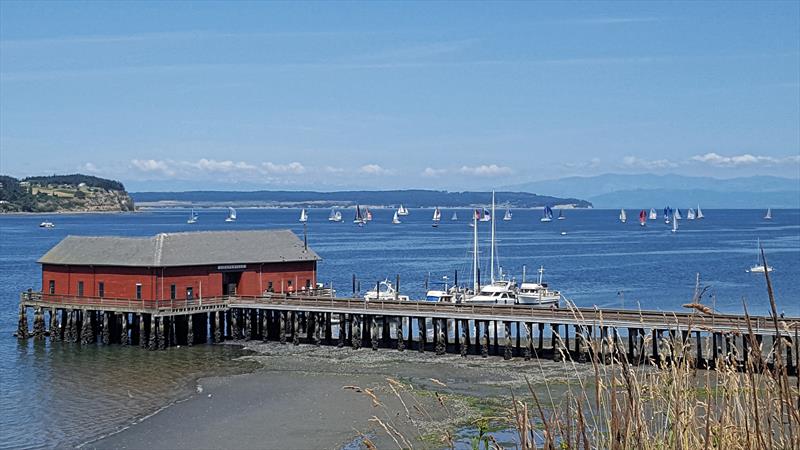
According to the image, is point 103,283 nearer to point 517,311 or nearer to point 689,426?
point 517,311

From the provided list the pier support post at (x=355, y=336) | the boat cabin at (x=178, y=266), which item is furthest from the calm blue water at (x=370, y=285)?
the pier support post at (x=355, y=336)

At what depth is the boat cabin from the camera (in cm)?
5128

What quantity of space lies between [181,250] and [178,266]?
164 centimetres

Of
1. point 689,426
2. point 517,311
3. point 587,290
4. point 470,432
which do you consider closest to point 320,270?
point 587,290

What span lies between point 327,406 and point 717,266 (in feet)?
274

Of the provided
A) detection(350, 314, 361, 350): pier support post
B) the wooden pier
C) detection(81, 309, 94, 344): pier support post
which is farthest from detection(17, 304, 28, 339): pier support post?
detection(350, 314, 361, 350): pier support post

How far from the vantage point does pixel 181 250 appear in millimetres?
52562

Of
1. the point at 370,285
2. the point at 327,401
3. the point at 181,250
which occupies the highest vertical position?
the point at 181,250

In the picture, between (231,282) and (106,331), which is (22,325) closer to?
(106,331)

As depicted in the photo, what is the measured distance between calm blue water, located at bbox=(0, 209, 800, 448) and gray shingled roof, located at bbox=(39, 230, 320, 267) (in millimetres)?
4956

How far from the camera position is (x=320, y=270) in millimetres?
101438

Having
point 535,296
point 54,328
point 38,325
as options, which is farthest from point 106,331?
point 535,296

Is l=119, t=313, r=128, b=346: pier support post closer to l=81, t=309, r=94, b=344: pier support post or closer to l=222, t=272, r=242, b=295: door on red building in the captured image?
l=81, t=309, r=94, b=344: pier support post

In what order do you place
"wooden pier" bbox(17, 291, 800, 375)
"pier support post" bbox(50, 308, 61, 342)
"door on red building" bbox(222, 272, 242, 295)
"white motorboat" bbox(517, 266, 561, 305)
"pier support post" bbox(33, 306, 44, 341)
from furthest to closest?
"white motorboat" bbox(517, 266, 561, 305) → "door on red building" bbox(222, 272, 242, 295) → "pier support post" bbox(33, 306, 44, 341) → "pier support post" bbox(50, 308, 61, 342) → "wooden pier" bbox(17, 291, 800, 375)
